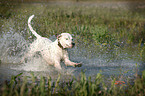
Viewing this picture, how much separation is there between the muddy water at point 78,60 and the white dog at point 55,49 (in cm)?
20

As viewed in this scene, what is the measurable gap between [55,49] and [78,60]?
1.33 m

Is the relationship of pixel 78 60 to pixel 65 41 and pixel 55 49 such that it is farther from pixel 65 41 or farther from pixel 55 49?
pixel 65 41

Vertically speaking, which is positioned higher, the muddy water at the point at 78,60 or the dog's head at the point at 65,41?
the dog's head at the point at 65,41

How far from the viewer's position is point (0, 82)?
3.69 metres

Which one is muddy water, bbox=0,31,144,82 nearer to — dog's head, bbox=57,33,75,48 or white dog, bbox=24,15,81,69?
white dog, bbox=24,15,81,69

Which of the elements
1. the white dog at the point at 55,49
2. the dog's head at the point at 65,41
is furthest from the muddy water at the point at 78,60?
the dog's head at the point at 65,41

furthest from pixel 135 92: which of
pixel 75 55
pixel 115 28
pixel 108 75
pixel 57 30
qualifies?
pixel 115 28

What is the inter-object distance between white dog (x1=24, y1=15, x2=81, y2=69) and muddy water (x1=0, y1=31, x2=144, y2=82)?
0.67ft

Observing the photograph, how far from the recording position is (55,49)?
15.3ft

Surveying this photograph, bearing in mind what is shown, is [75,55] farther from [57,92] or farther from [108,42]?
[57,92]

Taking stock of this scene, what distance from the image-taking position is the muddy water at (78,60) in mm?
4480

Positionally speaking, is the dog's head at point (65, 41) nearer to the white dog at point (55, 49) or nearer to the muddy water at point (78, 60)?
the white dog at point (55, 49)

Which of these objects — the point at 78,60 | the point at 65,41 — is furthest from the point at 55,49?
the point at 78,60

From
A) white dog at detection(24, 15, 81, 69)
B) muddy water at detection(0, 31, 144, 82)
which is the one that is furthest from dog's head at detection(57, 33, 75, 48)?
muddy water at detection(0, 31, 144, 82)
